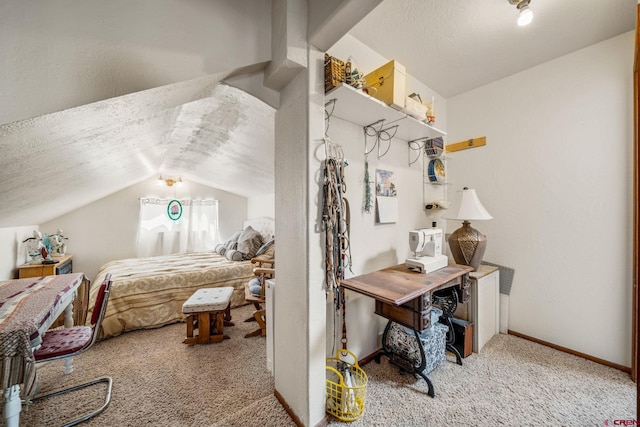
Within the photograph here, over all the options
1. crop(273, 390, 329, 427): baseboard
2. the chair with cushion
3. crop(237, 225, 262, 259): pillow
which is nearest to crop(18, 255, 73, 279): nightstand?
the chair with cushion

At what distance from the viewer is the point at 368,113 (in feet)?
5.23

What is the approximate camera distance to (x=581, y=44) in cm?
182

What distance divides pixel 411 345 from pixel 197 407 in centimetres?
151

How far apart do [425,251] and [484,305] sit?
0.87 m

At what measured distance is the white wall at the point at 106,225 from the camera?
375cm

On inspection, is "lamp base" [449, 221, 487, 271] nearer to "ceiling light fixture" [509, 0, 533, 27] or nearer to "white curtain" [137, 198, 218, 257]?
"ceiling light fixture" [509, 0, 533, 27]

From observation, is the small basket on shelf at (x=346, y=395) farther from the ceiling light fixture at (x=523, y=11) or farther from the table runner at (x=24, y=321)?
the ceiling light fixture at (x=523, y=11)

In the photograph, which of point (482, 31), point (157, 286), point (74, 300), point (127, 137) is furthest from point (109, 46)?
point (74, 300)

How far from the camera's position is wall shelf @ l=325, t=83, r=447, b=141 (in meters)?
1.34

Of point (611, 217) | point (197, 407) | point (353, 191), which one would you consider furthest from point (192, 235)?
point (611, 217)

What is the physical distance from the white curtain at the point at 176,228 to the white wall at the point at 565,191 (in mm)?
4743

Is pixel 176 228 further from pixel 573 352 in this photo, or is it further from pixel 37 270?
pixel 573 352

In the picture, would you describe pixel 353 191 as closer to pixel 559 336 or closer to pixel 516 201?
pixel 516 201

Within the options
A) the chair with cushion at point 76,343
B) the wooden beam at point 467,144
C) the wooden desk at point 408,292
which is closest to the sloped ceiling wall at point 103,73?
the chair with cushion at point 76,343
